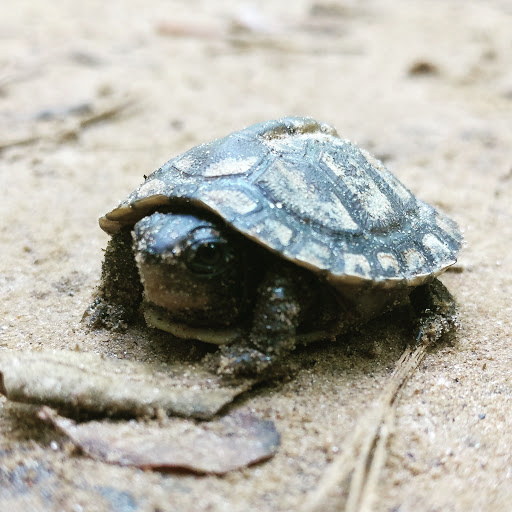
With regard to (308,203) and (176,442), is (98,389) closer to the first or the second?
(176,442)

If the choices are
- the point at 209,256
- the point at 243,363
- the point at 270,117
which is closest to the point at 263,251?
the point at 209,256

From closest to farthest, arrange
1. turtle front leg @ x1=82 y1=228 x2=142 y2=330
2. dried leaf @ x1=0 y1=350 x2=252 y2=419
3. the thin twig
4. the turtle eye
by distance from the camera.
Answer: the thin twig
dried leaf @ x1=0 y1=350 x2=252 y2=419
the turtle eye
turtle front leg @ x1=82 y1=228 x2=142 y2=330

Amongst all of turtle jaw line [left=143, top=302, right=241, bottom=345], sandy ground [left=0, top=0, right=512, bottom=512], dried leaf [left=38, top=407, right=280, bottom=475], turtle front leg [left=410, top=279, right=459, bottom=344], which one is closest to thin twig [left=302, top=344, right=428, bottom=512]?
sandy ground [left=0, top=0, right=512, bottom=512]

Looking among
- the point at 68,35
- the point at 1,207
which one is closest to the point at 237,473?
the point at 1,207

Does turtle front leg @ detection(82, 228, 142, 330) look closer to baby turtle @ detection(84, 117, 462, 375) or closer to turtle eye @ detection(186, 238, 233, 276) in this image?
baby turtle @ detection(84, 117, 462, 375)

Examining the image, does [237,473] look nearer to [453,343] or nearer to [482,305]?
[453,343]

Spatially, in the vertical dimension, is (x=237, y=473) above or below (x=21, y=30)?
below
